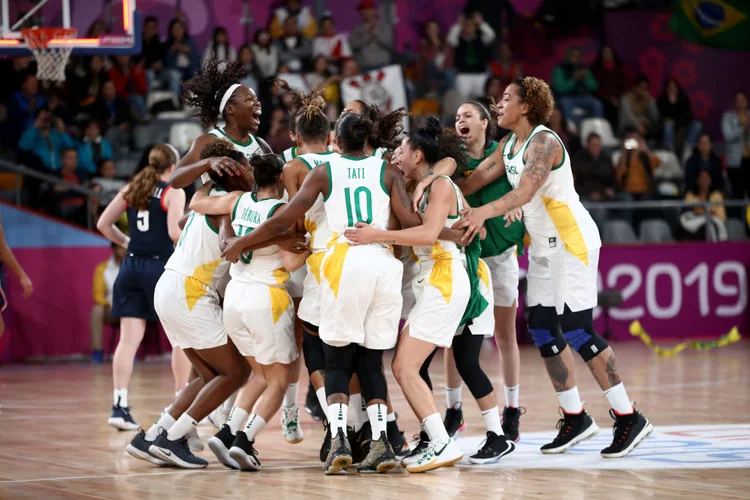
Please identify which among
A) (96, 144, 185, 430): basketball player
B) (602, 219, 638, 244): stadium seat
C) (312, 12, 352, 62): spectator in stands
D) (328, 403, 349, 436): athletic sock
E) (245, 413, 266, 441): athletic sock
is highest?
(312, 12, 352, 62): spectator in stands

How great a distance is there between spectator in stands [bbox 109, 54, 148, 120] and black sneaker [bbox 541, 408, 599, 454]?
11.0 m

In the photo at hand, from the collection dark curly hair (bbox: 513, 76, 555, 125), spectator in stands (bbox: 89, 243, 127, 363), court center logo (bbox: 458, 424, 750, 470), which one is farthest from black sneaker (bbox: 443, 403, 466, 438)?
spectator in stands (bbox: 89, 243, 127, 363)

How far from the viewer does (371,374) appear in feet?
22.2

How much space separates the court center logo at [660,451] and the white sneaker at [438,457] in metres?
0.45

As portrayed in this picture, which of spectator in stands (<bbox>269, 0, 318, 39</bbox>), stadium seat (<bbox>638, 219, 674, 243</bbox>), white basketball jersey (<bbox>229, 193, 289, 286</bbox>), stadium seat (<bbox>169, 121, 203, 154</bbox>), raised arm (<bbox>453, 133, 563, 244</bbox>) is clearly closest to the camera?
white basketball jersey (<bbox>229, 193, 289, 286</bbox>)

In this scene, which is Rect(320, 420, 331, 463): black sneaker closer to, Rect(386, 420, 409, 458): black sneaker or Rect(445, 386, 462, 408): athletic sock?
Rect(386, 420, 409, 458): black sneaker

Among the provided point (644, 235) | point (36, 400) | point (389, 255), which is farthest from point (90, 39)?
point (644, 235)

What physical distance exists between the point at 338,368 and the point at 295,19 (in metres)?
13.2

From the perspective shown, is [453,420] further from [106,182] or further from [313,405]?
[106,182]

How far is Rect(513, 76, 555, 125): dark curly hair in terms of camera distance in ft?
24.4

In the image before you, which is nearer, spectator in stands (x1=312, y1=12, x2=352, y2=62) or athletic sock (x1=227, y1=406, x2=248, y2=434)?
athletic sock (x1=227, y1=406, x2=248, y2=434)

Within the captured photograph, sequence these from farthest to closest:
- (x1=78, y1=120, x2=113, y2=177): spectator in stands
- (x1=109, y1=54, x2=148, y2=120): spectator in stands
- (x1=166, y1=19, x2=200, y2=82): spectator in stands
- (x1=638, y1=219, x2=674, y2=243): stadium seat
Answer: (x1=166, y1=19, x2=200, y2=82): spectator in stands → (x1=109, y1=54, x2=148, y2=120): spectator in stands → (x1=638, y1=219, x2=674, y2=243): stadium seat → (x1=78, y1=120, x2=113, y2=177): spectator in stands

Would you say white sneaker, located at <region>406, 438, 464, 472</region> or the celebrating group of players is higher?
the celebrating group of players

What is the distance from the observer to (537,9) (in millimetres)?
21969
